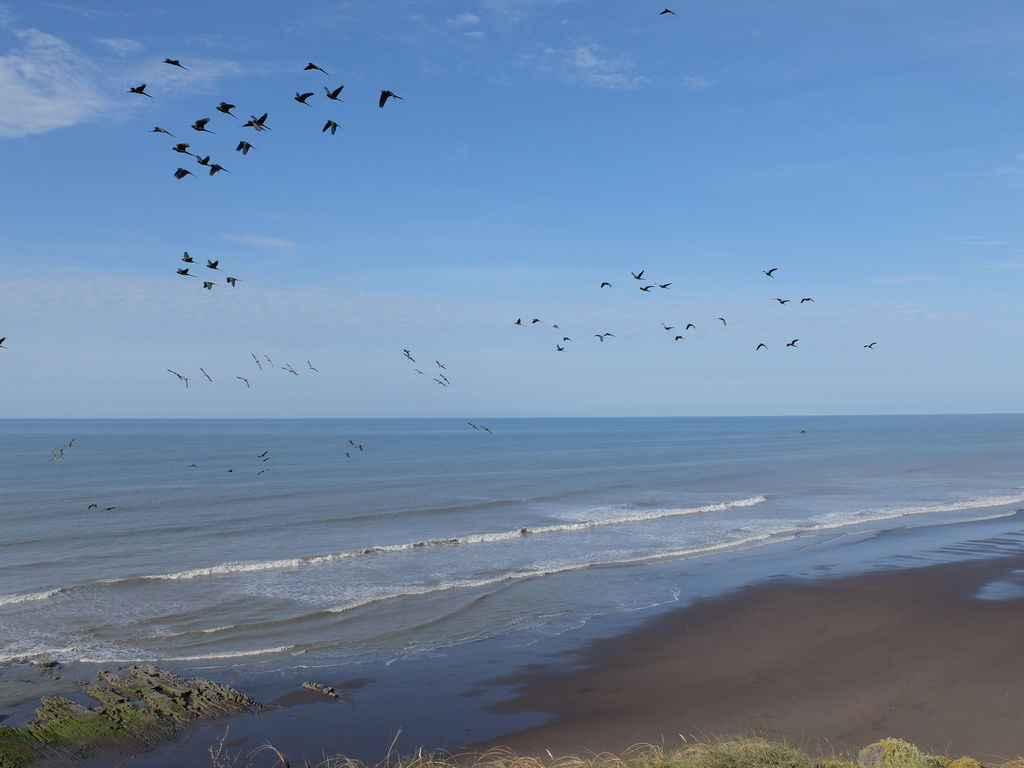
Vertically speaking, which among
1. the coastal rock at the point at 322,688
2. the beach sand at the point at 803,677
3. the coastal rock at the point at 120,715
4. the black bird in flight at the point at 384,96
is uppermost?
the black bird in flight at the point at 384,96

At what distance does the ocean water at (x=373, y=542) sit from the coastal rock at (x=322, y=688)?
74.8 inches

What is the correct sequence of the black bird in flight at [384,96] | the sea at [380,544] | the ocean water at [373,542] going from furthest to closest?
the ocean water at [373,542], the sea at [380,544], the black bird in flight at [384,96]

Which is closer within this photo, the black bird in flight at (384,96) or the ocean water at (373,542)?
the black bird in flight at (384,96)

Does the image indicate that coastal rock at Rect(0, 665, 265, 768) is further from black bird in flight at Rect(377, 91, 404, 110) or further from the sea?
black bird in flight at Rect(377, 91, 404, 110)

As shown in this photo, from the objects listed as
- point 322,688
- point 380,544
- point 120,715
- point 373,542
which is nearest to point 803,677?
point 322,688

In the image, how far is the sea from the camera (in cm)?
1983

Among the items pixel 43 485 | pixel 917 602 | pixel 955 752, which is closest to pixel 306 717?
pixel 955 752

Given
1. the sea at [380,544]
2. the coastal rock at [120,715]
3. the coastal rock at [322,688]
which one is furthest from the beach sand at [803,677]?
the coastal rock at [120,715]

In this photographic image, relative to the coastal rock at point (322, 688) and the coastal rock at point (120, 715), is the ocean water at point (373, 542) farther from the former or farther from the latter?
the coastal rock at point (120, 715)

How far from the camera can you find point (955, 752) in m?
12.0

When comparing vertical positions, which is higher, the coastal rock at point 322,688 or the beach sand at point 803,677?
the coastal rock at point 322,688

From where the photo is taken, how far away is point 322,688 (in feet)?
49.8

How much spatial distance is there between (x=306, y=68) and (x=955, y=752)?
13946 mm

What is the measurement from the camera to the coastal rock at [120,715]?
41.1 ft
